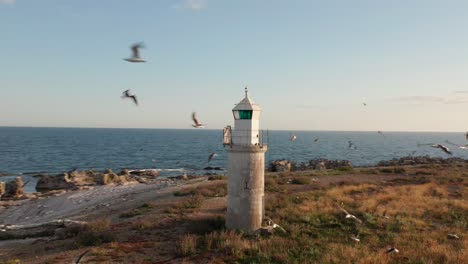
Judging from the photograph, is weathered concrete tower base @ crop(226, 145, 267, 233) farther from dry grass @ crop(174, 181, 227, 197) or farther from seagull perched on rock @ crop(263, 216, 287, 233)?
dry grass @ crop(174, 181, 227, 197)

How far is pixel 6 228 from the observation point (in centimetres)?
2272

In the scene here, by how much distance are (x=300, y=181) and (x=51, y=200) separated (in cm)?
2273

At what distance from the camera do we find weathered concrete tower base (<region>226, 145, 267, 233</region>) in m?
15.7

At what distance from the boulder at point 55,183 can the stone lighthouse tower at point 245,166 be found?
40625mm

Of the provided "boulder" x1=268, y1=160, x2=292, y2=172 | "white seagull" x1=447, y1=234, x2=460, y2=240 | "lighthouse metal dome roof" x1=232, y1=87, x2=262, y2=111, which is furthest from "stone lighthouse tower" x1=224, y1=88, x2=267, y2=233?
"boulder" x1=268, y1=160, x2=292, y2=172

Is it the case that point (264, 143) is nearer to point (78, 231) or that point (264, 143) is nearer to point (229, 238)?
point (229, 238)

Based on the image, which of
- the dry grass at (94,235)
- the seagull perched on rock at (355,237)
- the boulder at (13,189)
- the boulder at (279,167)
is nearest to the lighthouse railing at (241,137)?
the seagull perched on rock at (355,237)

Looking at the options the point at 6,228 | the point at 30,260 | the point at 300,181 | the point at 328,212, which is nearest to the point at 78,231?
the point at 30,260

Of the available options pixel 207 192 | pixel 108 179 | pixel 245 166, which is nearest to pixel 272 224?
pixel 245 166

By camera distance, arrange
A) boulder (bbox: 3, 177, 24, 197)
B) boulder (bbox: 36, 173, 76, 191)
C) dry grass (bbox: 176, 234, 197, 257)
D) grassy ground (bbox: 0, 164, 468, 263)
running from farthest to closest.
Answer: boulder (bbox: 36, 173, 76, 191) → boulder (bbox: 3, 177, 24, 197) → dry grass (bbox: 176, 234, 197, 257) → grassy ground (bbox: 0, 164, 468, 263)

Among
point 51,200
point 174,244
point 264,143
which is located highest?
point 264,143

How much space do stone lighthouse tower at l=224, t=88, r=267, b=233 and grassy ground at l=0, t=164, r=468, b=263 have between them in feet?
2.53

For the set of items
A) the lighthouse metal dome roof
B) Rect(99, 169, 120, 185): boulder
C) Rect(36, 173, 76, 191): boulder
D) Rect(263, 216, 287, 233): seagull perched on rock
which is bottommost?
Rect(36, 173, 76, 191): boulder

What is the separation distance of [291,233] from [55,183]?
44.5 meters
